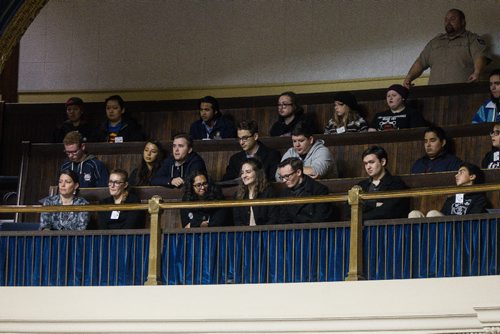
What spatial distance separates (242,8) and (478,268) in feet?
18.0

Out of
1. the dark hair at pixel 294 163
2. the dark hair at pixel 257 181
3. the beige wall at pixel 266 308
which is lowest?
the beige wall at pixel 266 308

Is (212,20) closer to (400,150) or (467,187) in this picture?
(400,150)

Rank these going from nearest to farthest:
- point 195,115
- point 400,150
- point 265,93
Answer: point 400,150
point 195,115
point 265,93

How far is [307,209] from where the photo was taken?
8922 millimetres

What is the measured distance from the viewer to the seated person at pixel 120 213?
30.8ft

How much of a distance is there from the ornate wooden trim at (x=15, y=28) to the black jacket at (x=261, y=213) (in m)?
2.85

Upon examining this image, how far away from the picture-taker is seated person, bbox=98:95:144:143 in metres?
11.4

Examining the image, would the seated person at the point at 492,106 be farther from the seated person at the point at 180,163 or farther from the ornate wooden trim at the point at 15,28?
the ornate wooden trim at the point at 15,28

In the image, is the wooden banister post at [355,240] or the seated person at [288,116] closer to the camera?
the wooden banister post at [355,240]

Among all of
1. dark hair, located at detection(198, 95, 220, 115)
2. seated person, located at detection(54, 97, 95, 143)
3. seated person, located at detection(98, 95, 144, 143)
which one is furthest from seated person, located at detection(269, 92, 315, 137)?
seated person, located at detection(54, 97, 95, 143)

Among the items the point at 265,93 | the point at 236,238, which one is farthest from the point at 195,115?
the point at 236,238

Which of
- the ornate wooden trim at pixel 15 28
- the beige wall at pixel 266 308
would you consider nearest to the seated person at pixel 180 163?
the beige wall at pixel 266 308

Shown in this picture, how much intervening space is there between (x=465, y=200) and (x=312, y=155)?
1531mm

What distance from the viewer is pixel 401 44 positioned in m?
12.5
